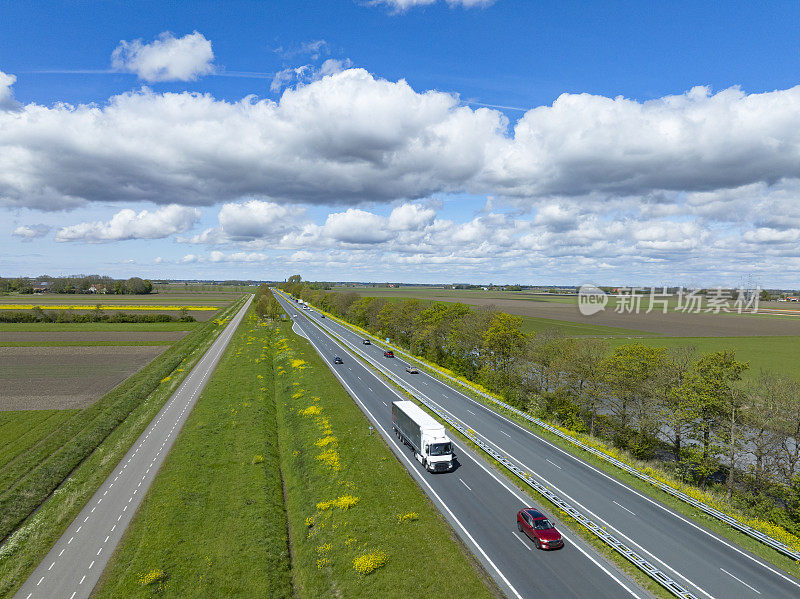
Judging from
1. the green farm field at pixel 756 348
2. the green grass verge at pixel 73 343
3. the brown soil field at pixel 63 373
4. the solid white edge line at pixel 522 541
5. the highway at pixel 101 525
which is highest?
the green grass verge at pixel 73 343

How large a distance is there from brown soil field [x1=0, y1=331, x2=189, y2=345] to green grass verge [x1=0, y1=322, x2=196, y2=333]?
178 inches

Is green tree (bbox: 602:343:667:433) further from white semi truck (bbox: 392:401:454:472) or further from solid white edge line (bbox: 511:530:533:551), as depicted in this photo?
solid white edge line (bbox: 511:530:533:551)

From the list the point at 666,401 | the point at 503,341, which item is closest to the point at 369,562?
the point at 666,401

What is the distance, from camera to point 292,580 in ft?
74.8

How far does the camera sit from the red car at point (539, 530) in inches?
938

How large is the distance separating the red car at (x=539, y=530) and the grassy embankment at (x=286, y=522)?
5.05 metres

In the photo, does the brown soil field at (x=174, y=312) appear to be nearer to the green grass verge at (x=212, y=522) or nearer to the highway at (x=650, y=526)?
the green grass verge at (x=212, y=522)

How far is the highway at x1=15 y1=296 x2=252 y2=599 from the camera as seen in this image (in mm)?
21453

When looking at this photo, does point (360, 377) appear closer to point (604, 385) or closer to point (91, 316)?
point (604, 385)

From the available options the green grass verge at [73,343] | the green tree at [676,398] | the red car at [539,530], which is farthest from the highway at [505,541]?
the green grass verge at [73,343]

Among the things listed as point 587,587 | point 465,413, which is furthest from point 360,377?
point 587,587

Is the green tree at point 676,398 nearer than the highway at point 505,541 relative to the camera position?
No

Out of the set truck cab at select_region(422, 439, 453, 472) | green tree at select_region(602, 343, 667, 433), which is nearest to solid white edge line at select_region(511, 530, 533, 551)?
truck cab at select_region(422, 439, 453, 472)

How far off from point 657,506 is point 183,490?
38011 mm
